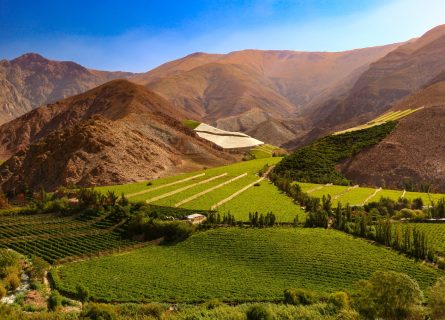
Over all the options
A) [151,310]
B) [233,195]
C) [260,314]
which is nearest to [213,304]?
[151,310]

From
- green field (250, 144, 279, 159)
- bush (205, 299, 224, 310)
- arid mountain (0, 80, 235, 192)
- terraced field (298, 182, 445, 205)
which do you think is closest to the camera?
bush (205, 299, 224, 310)

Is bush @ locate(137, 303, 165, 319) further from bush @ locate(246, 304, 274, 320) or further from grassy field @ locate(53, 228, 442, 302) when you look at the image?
bush @ locate(246, 304, 274, 320)

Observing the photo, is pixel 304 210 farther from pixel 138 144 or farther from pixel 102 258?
pixel 138 144

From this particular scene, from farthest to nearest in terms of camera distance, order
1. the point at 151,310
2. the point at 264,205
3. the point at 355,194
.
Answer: the point at 355,194 < the point at 264,205 < the point at 151,310

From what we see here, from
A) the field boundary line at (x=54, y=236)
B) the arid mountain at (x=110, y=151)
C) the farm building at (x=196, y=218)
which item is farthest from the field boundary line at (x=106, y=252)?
the arid mountain at (x=110, y=151)

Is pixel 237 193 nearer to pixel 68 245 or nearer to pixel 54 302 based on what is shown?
pixel 68 245

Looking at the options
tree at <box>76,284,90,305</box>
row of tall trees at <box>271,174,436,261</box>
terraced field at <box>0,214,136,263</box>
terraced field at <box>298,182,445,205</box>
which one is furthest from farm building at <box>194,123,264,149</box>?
tree at <box>76,284,90,305</box>
